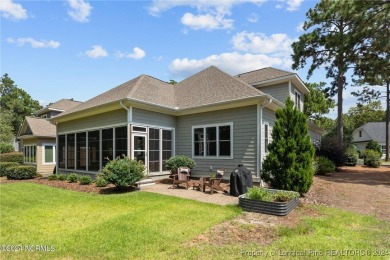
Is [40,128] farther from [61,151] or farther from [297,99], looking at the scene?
[297,99]

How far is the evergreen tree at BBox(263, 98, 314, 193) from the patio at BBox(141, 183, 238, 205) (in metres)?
1.71

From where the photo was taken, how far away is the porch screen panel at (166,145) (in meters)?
12.1

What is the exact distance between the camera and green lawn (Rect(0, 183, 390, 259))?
4.09 meters

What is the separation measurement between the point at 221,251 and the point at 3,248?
3.91m

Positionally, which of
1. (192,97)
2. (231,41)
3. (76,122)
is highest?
(231,41)

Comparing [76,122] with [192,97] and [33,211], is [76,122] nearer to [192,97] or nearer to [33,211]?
[192,97]

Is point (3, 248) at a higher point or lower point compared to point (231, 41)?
lower

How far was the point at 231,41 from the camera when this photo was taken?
1209 centimetres

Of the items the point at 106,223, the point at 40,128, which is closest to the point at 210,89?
the point at 106,223

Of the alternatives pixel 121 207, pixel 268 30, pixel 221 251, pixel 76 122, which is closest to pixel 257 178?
pixel 121 207

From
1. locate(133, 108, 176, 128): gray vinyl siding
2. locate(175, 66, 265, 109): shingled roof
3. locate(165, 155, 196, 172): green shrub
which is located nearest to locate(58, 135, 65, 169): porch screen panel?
locate(133, 108, 176, 128): gray vinyl siding

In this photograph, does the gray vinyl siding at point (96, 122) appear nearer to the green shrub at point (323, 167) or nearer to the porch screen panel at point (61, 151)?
the porch screen panel at point (61, 151)

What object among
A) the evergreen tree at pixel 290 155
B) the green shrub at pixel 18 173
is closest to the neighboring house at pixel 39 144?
the green shrub at pixel 18 173

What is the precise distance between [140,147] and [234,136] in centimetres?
429
